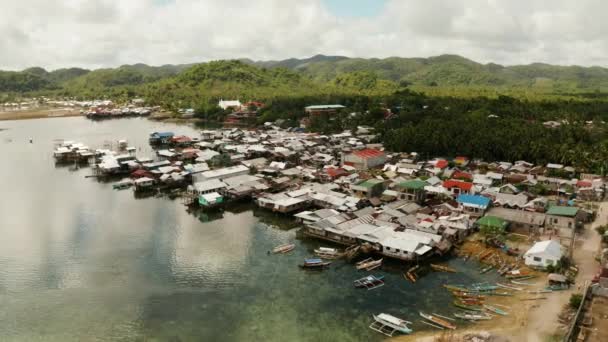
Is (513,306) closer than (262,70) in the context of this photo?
Yes

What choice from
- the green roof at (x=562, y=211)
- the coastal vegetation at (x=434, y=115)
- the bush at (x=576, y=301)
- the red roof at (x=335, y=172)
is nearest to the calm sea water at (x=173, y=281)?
the bush at (x=576, y=301)

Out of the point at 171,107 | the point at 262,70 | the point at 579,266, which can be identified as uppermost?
the point at 262,70

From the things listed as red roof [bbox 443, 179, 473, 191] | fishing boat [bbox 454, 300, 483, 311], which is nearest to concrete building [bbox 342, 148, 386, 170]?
red roof [bbox 443, 179, 473, 191]

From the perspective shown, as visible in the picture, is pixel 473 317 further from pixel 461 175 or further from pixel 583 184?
pixel 583 184

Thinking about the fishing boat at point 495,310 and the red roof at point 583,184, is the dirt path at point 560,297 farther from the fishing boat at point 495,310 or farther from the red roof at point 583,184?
the red roof at point 583,184

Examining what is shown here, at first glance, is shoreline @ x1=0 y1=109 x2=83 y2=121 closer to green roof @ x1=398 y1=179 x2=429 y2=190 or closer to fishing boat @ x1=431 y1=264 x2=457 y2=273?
green roof @ x1=398 y1=179 x2=429 y2=190

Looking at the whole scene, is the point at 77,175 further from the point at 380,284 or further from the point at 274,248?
the point at 380,284

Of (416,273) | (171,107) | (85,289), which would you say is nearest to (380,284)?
(416,273)
